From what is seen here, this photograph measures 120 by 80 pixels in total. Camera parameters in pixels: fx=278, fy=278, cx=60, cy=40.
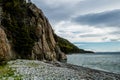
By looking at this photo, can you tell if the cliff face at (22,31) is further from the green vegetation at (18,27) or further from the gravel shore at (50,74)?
the gravel shore at (50,74)

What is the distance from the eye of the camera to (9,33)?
77.6 meters

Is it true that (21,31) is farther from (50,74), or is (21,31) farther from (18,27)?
(50,74)

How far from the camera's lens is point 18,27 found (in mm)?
82625

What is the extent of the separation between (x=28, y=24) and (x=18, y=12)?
221 inches

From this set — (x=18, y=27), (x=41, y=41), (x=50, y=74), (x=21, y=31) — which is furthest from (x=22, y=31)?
(x=50, y=74)

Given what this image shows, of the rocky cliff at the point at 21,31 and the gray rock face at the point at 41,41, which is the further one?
the gray rock face at the point at 41,41

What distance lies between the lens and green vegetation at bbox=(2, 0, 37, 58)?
78.5m

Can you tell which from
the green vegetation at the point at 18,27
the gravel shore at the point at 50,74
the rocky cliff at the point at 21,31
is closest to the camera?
the gravel shore at the point at 50,74

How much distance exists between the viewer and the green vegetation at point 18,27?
78.5 meters

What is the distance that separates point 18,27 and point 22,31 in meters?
2.06

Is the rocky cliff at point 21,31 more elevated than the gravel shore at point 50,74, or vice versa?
the rocky cliff at point 21,31

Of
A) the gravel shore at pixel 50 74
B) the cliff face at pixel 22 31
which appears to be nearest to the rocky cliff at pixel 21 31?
the cliff face at pixel 22 31

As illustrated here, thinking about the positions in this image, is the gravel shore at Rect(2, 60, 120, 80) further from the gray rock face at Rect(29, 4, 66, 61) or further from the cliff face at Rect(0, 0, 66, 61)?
the gray rock face at Rect(29, 4, 66, 61)

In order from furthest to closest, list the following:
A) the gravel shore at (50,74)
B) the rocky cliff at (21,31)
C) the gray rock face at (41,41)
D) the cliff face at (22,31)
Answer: the gray rock face at (41,41), the cliff face at (22,31), the rocky cliff at (21,31), the gravel shore at (50,74)
